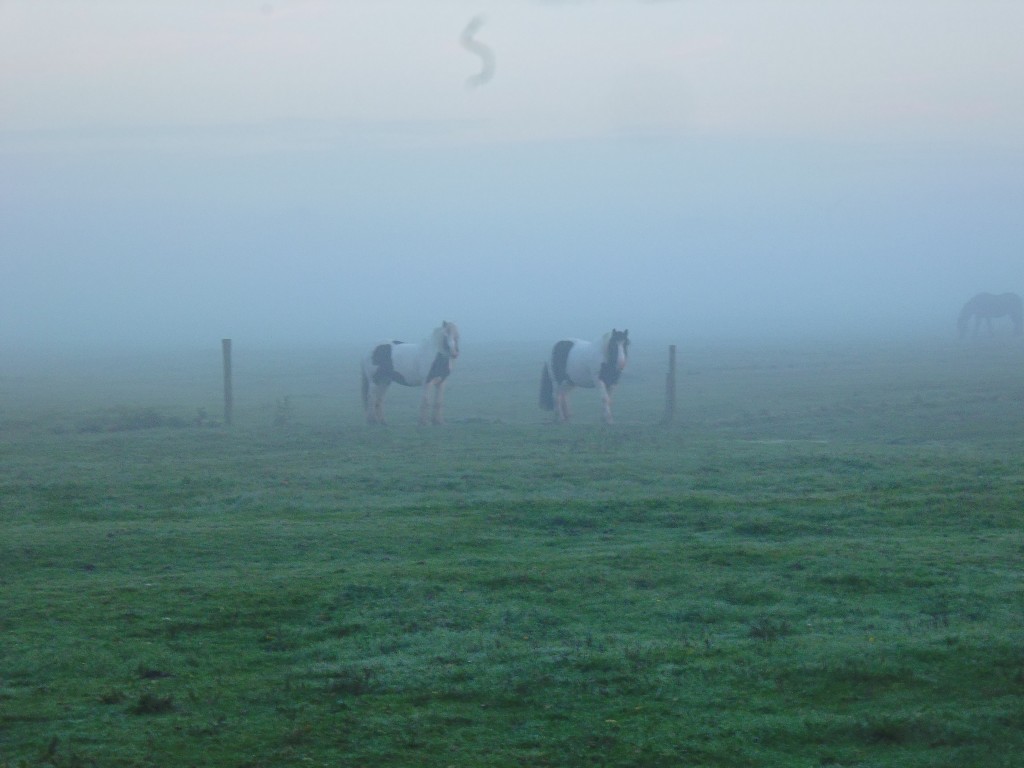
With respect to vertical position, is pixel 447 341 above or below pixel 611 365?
above

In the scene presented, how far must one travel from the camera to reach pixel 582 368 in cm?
2377

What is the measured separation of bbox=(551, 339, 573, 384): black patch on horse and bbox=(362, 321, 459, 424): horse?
2079 mm

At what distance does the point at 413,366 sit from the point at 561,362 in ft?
10.2

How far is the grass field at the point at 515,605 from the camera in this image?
5211 millimetres

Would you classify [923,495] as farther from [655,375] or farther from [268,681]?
[655,375]

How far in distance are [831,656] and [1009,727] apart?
1.13 m

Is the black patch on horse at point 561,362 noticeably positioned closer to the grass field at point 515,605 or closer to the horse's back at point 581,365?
the horse's back at point 581,365

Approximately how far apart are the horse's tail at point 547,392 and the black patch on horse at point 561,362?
0.74ft

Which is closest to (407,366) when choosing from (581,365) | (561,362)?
(561,362)

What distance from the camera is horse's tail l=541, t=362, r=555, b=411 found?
24.5 metres

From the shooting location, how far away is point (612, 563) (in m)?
8.77

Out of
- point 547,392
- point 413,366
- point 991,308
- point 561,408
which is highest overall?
point 991,308

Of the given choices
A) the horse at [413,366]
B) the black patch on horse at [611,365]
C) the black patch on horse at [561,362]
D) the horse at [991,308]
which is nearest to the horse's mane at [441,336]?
the horse at [413,366]

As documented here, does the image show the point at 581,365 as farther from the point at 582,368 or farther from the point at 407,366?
the point at 407,366
